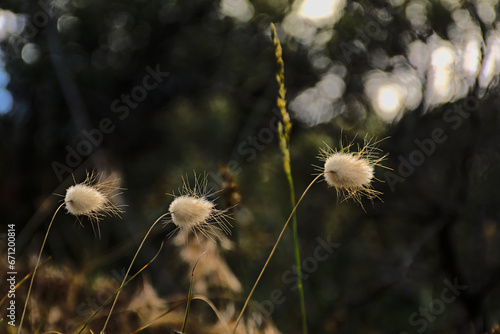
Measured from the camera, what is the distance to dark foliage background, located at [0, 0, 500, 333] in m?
2.96

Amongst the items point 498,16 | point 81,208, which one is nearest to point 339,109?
point 498,16

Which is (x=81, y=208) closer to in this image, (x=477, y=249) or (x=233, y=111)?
(x=477, y=249)

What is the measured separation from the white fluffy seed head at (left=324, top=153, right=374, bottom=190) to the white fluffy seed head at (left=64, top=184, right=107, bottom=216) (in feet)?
1.56

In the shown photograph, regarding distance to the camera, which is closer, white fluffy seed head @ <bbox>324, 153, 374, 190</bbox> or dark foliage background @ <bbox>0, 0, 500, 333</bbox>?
white fluffy seed head @ <bbox>324, 153, 374, 190</bbox>

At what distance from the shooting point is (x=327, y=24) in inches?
176

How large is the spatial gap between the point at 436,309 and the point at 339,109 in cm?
214

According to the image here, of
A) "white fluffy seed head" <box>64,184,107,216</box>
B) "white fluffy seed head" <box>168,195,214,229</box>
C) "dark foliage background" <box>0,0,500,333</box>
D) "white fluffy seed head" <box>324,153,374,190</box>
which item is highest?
"white fluffy seed head" <box>324,153,374,190</box>

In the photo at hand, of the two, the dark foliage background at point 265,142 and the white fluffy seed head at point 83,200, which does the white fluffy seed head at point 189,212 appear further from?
the dark foliage background at point 265,142

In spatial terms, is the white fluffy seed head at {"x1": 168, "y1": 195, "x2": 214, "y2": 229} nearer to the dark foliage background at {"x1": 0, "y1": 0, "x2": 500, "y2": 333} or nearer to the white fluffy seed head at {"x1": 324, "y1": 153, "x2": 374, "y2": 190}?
the white fluffy seed head at {"x1": 324, "y1": 153, "x2": 374, "y2": 190}

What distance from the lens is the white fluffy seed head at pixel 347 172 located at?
3.09 feet

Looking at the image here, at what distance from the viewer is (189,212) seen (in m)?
0.93

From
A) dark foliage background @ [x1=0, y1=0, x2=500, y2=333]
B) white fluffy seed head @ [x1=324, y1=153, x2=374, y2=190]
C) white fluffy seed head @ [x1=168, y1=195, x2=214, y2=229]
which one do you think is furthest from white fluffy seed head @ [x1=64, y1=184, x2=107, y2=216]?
dark foliage background @ [x1=0, y1=0, x2=500, y2=333]

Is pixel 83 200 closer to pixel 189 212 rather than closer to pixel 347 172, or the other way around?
pixel 189 212

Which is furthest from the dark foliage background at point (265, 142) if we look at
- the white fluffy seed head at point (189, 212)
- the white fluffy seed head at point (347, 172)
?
the white fluffy seed head at point (189, 212)
